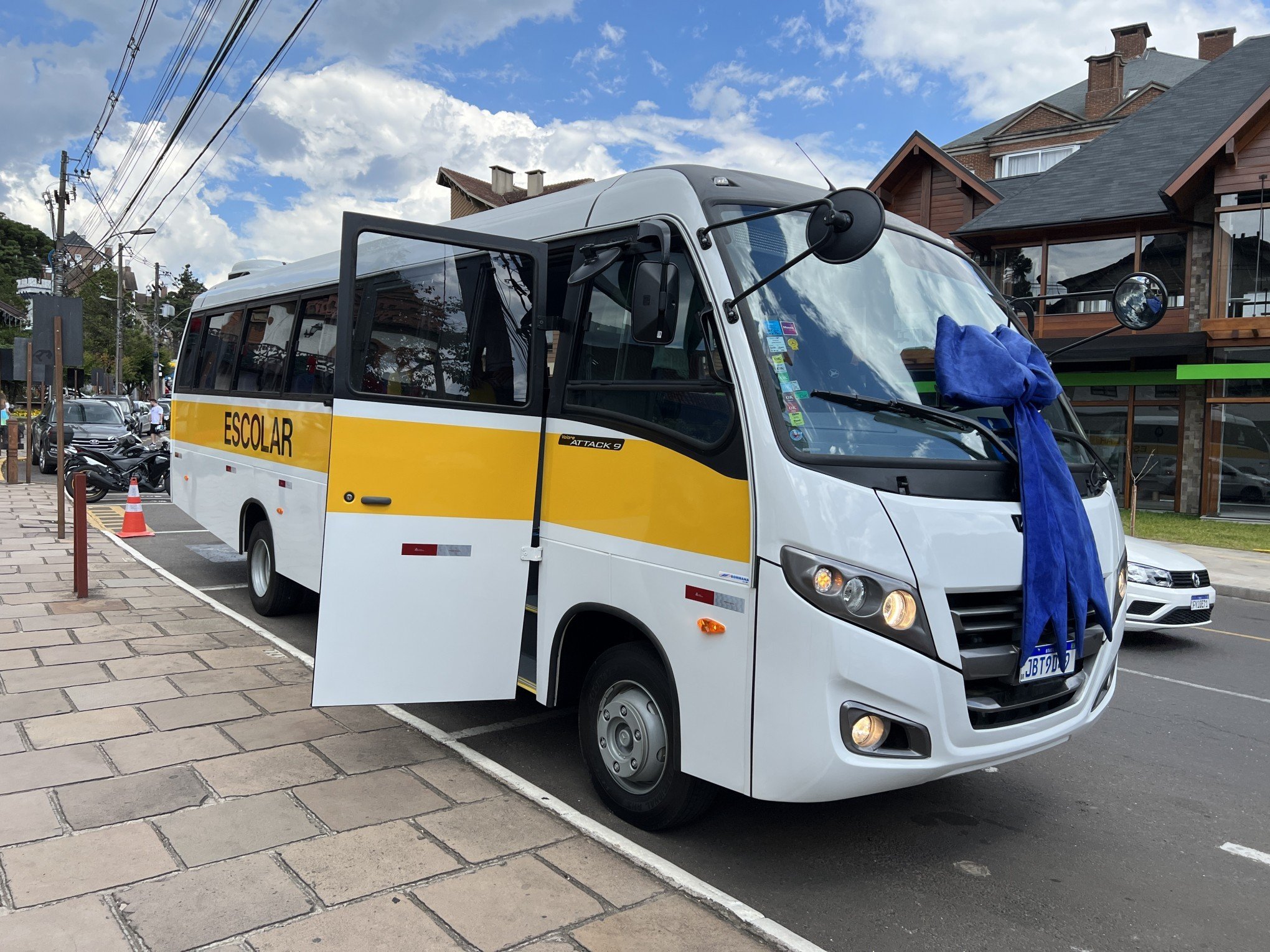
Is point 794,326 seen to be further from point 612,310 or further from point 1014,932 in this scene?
point 1014,932

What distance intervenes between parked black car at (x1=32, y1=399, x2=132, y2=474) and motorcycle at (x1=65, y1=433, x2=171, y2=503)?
9.75 ft

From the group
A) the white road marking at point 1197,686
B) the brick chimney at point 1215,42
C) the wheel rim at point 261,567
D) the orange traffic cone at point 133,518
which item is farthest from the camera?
the brick chimney at point 1215,42

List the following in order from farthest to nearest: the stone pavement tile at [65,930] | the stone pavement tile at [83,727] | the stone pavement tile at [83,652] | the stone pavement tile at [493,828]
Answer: the stone pavement tile at [83,652] → the stone pavement tile at [83,727] → the stone pavement tile at [493,828] → the stone pavement tile at [65,930]

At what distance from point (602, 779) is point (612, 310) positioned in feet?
7.01

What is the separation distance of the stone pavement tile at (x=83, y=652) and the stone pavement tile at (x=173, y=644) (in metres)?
0.11

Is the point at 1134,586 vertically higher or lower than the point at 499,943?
higher

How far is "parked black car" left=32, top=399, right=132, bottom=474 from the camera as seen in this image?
70.7 feet

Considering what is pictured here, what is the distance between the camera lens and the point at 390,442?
450 cm

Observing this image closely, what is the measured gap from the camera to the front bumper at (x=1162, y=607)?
8.27m

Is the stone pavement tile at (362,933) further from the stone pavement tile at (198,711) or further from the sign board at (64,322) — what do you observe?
the sign board at (64,322)

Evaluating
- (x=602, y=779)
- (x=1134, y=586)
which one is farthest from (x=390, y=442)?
(x=1134, y=586)

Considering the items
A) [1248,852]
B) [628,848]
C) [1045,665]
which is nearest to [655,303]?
[1045,665]

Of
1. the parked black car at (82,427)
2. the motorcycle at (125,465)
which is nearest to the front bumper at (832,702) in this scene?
the motorcycle at (125,465)

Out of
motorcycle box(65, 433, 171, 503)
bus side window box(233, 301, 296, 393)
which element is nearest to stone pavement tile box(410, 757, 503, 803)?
bus side window box(233, 301, 296, 393)
